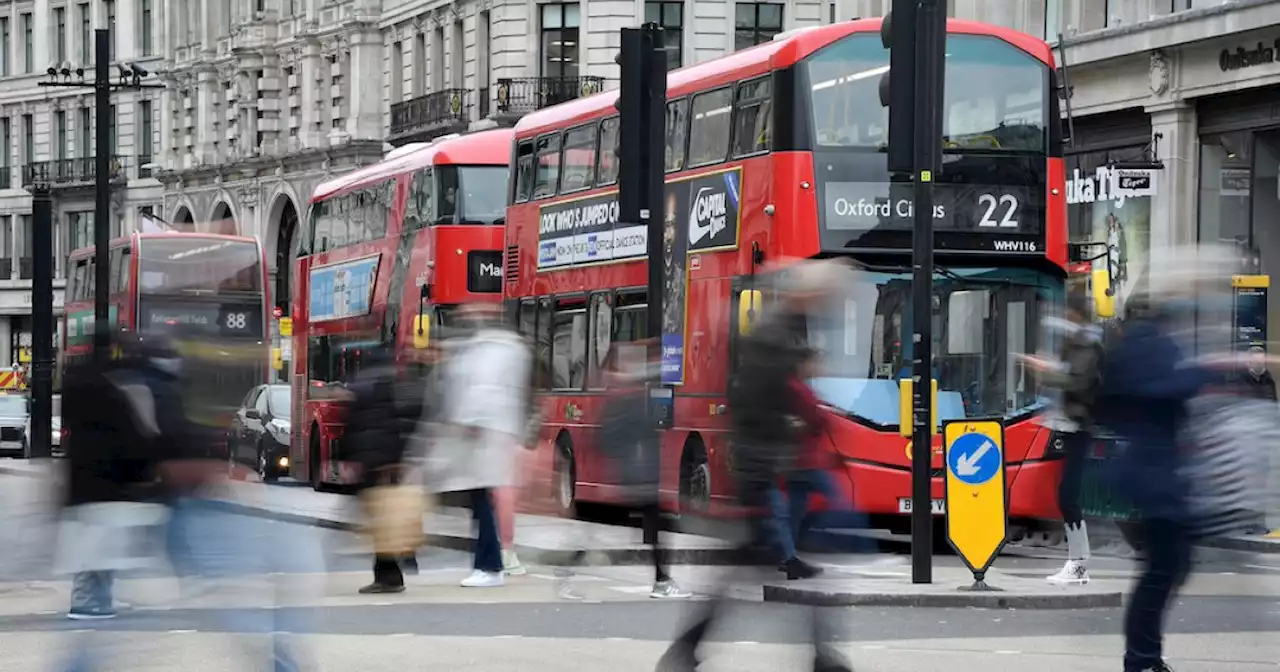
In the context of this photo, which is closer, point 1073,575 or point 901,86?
point 901,86

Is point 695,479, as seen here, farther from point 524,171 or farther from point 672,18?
point 672,18

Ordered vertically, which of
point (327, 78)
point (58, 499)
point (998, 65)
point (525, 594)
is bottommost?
point (525, 594)

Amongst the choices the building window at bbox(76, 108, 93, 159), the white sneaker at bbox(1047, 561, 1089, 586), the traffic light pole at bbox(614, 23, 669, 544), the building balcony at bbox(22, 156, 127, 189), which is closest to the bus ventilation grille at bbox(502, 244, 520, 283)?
the traffic light pole at bbox(614, 23, 669, 544)

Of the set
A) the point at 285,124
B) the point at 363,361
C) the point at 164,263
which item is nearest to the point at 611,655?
the point at 363,361

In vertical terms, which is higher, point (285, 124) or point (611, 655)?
point (285, 124)

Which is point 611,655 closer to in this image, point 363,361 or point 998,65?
point 998,65

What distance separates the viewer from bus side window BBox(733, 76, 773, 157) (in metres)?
19.9

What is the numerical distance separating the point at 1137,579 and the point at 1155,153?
73.5 feet

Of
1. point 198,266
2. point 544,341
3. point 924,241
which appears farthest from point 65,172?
A: point 924,241

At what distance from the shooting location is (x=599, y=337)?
23.8m

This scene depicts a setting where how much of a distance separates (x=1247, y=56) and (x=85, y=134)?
62.3m

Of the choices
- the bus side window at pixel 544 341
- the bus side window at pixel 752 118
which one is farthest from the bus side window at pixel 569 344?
the bus side window at pixel 752 118

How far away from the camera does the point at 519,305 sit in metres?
26.2

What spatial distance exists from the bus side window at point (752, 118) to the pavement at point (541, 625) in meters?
4.53
